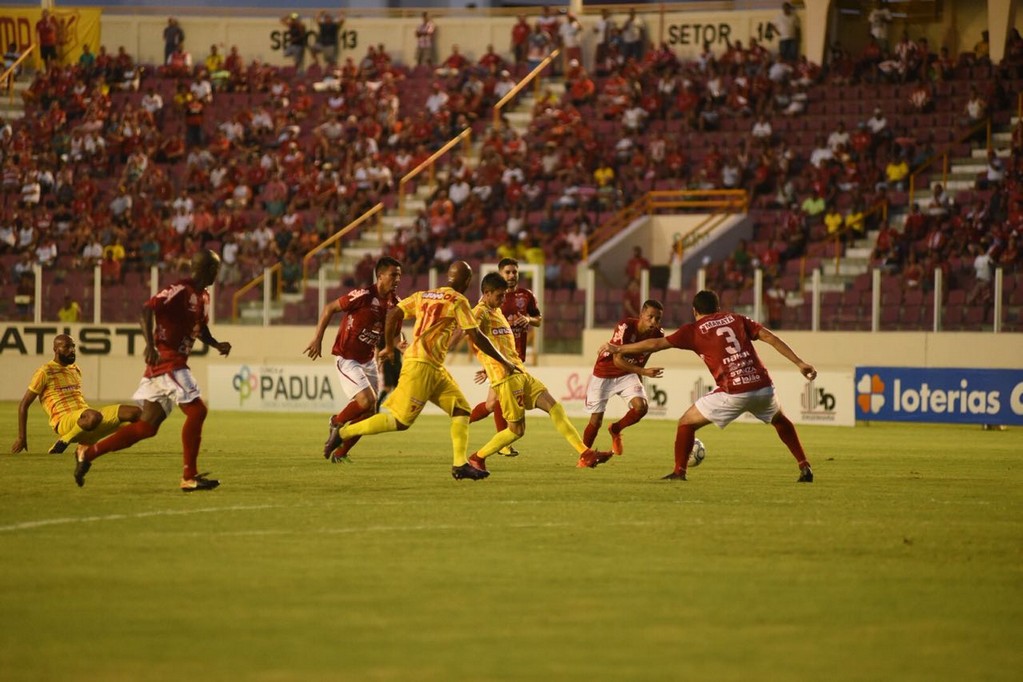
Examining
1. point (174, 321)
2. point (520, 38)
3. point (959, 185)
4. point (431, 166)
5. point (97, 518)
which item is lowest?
point (97, 518)

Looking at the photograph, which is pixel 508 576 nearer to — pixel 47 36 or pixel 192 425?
pixel 192 425

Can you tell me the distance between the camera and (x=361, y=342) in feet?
58.4

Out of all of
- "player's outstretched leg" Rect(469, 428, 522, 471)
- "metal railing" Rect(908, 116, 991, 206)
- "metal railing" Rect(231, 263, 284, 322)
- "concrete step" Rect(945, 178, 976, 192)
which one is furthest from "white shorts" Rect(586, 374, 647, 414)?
"metal railing" Rect(231, 263, 284, 322)

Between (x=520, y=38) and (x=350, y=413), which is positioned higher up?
(x=520, y=38)

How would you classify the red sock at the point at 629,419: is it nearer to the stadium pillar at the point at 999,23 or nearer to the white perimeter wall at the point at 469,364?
Result: the white perimeter wall at the point at 469,364

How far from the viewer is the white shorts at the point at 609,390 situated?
18828 mm

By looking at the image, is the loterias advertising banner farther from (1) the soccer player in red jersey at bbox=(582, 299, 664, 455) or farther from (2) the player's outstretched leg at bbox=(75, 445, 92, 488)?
(2) the player's outstretched leg at bbox=(75, 445, 92, 488)

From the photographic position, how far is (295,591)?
323 inches

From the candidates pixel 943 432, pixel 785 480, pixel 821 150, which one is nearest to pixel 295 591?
pixel 785 480

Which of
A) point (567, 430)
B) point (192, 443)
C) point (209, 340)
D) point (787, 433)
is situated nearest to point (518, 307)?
point (567, 430)

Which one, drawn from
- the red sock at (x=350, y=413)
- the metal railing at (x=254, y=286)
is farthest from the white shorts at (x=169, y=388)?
the metal railing at (x=254, y=286)

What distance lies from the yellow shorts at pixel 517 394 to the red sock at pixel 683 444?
1338mm

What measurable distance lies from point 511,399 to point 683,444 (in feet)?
5.39

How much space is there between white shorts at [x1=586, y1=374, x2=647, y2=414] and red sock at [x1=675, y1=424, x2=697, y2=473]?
12.5 feet
